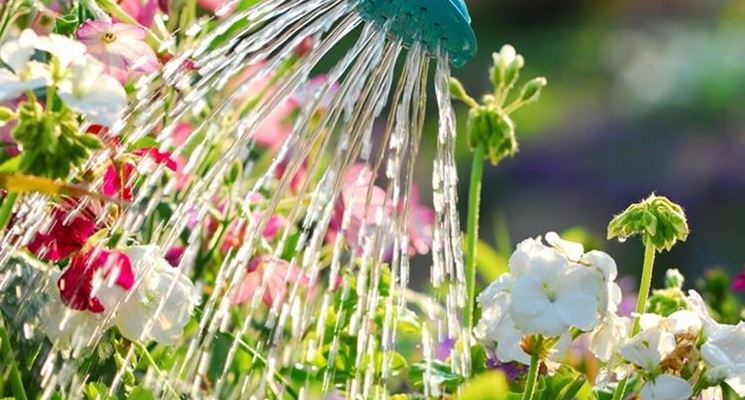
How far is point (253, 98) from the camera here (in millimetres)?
1162

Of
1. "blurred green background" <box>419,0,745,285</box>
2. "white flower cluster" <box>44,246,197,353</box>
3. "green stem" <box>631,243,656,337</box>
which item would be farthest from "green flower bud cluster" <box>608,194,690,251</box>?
"blurred green background" <box>419,0,745,285</box>

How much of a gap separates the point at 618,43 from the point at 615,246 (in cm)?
228

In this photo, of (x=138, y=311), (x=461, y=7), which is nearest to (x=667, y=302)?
(x=461, y=7)

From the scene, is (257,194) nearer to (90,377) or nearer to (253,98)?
(253,98)

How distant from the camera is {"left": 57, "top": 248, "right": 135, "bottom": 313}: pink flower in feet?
2.56

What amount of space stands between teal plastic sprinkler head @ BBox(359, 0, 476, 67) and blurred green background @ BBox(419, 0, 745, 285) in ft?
7.40

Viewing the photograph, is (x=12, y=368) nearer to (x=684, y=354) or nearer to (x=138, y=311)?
(x=138, y=311)

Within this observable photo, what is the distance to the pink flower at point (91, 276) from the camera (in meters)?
0.78

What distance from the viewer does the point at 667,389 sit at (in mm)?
768

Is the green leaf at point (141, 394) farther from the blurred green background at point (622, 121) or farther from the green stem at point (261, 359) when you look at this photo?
the blurred green background at point (622, 121)

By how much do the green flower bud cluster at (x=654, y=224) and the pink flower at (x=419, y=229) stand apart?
0.99ft

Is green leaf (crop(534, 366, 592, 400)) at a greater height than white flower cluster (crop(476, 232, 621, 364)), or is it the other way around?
white flower cluster (crop(476, 232, 621, 364))

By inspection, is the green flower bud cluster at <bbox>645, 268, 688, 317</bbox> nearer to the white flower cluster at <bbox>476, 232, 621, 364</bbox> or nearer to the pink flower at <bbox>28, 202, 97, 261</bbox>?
the white flower cluster at <bbox>476, 232, 621, 364</bbox>

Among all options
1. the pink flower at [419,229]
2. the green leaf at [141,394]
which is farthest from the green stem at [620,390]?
the pink flower at [419,229]
